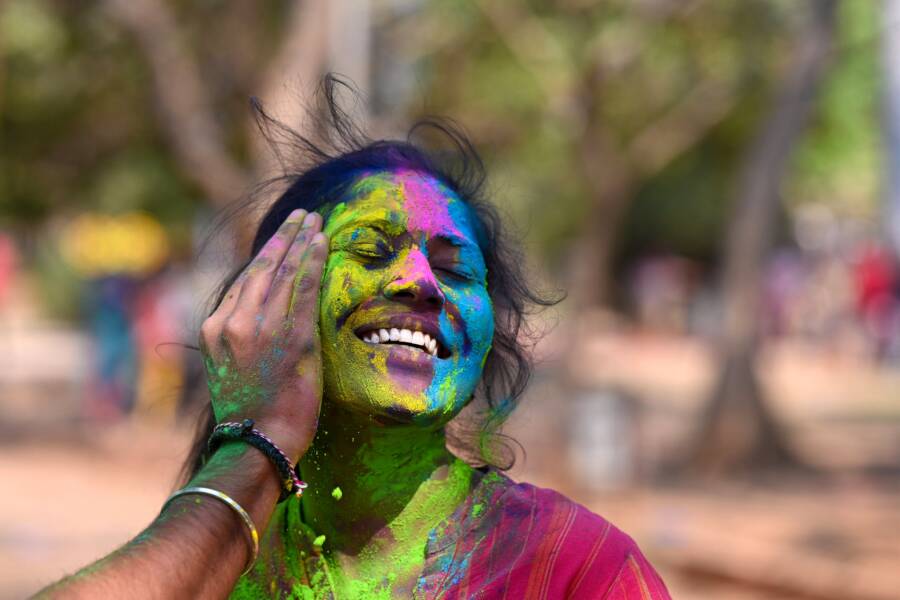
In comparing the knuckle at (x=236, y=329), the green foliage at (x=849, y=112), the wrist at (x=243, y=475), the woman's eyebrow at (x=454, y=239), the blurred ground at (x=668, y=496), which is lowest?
the wrist at (x=243, y=475)

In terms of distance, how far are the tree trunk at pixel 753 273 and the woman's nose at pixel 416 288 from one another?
9538 millimetres

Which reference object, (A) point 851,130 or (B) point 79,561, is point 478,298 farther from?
(A) point 851,130

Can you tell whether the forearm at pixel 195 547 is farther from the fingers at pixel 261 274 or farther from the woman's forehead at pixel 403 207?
the woman's forehead at pixel 403 207

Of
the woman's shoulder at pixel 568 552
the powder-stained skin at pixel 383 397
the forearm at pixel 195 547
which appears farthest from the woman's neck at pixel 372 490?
the forearm at pixel 195 547

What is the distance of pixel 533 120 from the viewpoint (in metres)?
21.1

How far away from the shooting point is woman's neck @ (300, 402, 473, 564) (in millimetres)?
1921

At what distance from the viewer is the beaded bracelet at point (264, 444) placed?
1.59m

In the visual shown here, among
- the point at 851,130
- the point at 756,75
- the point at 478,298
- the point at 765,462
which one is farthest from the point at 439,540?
the point at 851,130

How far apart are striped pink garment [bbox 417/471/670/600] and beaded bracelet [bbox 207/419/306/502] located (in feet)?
1.10

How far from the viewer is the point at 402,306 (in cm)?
188

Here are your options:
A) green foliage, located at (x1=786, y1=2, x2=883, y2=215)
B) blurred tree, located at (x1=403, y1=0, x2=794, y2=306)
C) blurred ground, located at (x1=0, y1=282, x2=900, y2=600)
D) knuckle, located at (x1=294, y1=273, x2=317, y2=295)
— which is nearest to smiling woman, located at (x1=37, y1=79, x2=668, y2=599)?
knuckle, located at (x1=294, y1=273, x2=317, y2=295)

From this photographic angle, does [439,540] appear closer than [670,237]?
Yes

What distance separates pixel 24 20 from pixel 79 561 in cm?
1053

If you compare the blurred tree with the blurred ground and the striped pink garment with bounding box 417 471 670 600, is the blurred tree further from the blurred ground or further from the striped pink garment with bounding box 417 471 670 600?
the striped pink garment with bounding box 417 471 670 600
